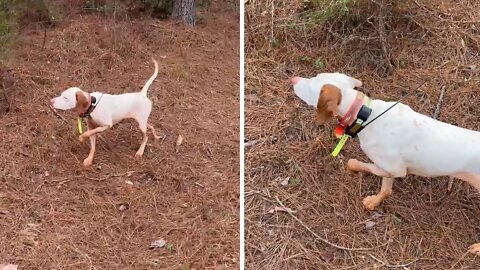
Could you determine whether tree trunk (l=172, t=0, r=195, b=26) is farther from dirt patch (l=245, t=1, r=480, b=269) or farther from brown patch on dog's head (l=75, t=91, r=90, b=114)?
brown patch on dog's head (l=75, t=91, r=90, b=114)

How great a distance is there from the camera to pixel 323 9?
6.78ft

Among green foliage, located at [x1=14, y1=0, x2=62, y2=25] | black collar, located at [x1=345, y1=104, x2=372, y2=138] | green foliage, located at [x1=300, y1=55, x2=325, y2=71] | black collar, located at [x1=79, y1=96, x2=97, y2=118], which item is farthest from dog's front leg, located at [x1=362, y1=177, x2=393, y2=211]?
green foliage, located at [x1=14, y1=0, x2=62, y2=25]

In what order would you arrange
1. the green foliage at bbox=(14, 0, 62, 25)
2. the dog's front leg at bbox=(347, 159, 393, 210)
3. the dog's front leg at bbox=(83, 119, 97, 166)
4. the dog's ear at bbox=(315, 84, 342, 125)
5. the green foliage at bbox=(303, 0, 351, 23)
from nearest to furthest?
the dog's ear at bbox=(315, 84, 342, 125) < the dog's front leg at bbox=(347, 159, 393, 210) < the dog's front leg at bbox=(83, 119, 97, 166) < the green foliage at bbox=(303, 0, 351, 23) < the green foliage at bbox=(14, 0, 62, 25)

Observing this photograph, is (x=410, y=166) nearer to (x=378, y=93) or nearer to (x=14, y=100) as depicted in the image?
(x=378, y=93)

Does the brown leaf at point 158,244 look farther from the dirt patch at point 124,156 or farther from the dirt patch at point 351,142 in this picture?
the dirt patch at point 351,142

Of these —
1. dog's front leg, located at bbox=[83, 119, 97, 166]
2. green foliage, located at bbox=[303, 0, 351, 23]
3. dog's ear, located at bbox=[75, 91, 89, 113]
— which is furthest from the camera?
green foliage, located at bbox=[303, 0, 351, 23]

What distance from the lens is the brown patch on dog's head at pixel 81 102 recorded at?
170 cm

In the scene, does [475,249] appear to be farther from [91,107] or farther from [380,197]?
[91,107]

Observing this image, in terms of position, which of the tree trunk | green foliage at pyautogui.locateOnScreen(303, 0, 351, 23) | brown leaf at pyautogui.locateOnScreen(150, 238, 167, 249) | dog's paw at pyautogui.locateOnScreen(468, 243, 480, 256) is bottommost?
brown leaf at pyautogui.locateOnScreen(150, 238, 167, 249)

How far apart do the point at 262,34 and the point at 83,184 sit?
77 cm

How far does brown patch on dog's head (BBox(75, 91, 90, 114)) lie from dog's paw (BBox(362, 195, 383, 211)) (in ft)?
2.66

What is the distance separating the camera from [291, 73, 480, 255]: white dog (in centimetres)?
146

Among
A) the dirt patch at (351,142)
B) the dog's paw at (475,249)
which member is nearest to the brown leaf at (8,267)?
the dirt patch at (351,142)

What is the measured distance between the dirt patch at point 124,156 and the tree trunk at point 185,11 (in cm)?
4
